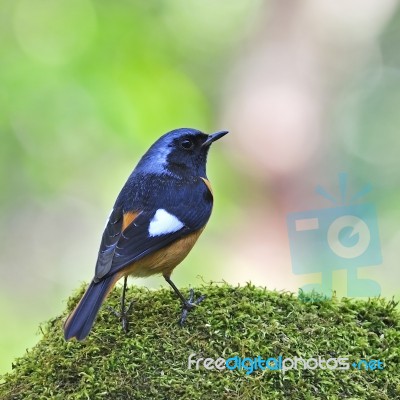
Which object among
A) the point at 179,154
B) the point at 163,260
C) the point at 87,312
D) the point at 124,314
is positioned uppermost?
the point at 179,154

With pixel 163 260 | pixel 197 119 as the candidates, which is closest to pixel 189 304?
pixel 163 260

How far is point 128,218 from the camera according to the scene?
3.58 metres

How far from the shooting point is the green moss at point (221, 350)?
9.07 ft

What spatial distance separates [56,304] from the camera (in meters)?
7.04

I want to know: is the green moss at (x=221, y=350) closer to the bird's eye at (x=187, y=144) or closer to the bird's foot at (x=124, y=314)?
the bird's foot at (x=124, y=314)

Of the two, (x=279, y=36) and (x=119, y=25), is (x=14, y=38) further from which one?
(x=279, y=36)

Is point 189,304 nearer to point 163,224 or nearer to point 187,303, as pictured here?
point 187,303

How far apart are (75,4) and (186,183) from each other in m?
4.43

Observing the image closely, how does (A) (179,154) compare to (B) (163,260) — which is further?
(A) (179,154)

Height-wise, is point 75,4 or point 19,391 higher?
point 75,4

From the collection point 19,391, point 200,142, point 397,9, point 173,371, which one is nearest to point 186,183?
point 200,142

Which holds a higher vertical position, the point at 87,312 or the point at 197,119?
the point at 197,119

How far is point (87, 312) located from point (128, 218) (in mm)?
765

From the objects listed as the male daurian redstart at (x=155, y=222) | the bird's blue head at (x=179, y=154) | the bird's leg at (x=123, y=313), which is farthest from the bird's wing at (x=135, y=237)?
the bird's blue head at (x=179, y=154)
